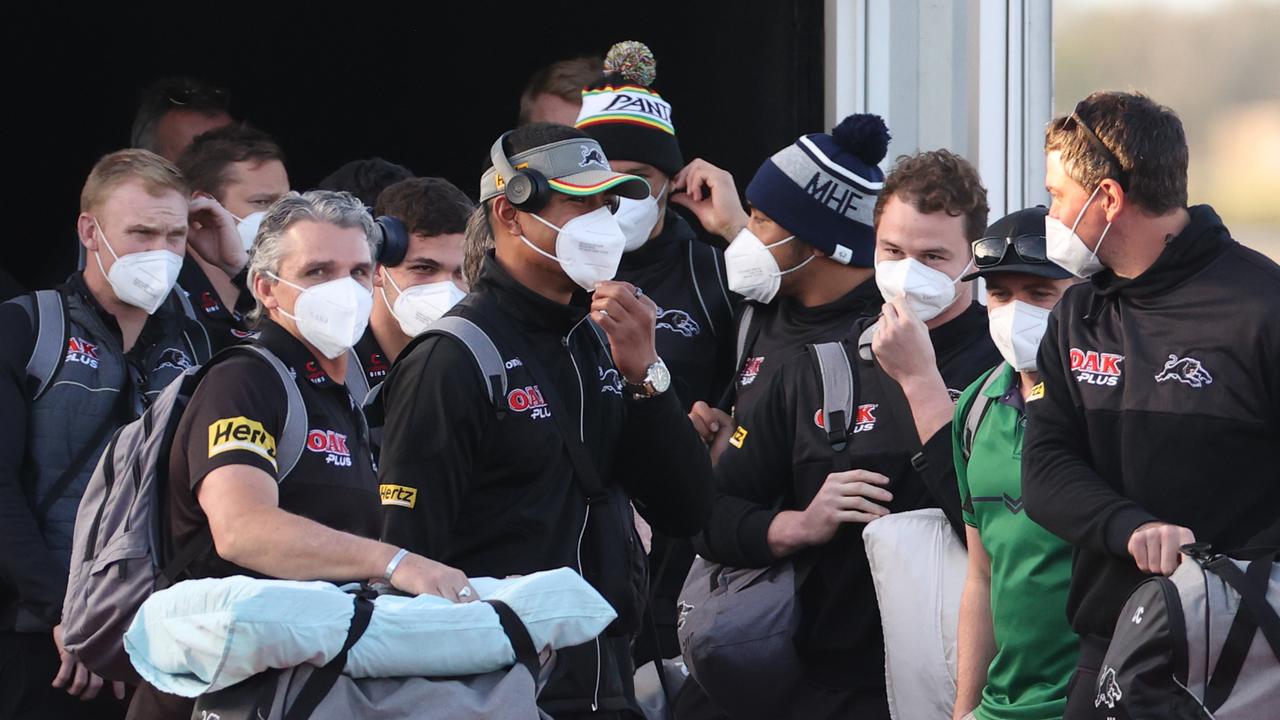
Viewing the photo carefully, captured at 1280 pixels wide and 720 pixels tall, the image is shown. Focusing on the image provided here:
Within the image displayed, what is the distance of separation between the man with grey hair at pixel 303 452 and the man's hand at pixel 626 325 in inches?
21.3

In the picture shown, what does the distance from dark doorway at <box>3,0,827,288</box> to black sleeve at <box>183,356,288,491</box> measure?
4.70m

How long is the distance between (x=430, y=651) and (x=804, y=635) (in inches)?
59.5

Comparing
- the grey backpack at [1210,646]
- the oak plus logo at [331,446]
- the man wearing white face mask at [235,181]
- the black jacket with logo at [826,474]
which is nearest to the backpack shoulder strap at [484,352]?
the oak plus logo at [331,446]

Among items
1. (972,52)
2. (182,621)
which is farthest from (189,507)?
(972,52)

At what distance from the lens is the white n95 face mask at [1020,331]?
3.81 m

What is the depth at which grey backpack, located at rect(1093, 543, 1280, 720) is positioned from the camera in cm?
296

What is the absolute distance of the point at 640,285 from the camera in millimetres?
5148

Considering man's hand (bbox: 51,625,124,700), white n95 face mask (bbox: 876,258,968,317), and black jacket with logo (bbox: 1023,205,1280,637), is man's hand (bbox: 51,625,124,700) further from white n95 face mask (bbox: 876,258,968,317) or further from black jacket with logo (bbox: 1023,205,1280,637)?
black jacket with logo (bbox: 1023,205,1280,637)

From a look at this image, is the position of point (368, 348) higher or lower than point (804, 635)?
higher

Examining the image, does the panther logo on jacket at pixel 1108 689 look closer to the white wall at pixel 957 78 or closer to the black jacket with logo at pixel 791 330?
the black jacket with logo at pixel 791 330

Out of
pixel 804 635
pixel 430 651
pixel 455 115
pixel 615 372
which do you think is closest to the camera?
pixel 430 651

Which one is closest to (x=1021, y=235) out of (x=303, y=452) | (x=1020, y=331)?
(x=1020, y=331)

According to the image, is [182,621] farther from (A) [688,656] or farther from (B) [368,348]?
(B) [368,348]

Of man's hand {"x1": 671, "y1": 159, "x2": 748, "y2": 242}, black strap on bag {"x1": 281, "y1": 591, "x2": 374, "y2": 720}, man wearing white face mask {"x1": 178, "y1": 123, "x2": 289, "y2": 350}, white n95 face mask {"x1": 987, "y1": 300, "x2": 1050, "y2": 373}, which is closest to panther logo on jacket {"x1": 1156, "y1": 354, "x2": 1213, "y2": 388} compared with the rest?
white n95 face mask {"x1": 987, "y1": 300, "x2": 1050, "y2": 373}
